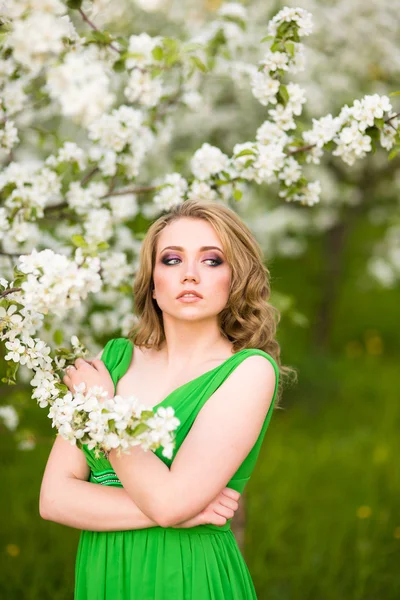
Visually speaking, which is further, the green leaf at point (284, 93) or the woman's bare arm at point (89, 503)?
the green leaf at point (284, 93)

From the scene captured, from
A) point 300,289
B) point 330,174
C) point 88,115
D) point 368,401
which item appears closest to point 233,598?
point 88,115

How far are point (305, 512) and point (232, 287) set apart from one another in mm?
3226

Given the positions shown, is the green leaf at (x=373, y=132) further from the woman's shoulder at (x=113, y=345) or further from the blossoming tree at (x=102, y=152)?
the woman's shoulder at (x=113, y=345)

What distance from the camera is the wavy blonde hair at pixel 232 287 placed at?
2318mm

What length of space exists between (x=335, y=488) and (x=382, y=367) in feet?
11.7

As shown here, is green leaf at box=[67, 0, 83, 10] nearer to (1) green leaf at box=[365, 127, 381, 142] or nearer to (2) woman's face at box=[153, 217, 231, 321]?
(2) woman's face at box=[153, 217, 231, 321]

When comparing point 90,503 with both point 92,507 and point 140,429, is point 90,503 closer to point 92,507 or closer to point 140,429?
point 92,507

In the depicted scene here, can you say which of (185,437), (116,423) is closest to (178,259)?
(185,437)

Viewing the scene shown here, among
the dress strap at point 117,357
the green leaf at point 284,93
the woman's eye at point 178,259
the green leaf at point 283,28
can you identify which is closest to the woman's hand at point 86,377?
the dress strap at point 117,357

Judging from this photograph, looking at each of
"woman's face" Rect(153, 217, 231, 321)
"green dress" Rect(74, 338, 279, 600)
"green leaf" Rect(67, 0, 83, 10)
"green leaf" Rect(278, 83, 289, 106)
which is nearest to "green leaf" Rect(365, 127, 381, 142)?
"green leaf" Rect(278, 83, 289, 106)

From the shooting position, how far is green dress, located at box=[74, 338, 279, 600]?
2.13 metres

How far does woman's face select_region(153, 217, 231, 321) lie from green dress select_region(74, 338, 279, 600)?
19cm

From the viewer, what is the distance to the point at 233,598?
7.27ft

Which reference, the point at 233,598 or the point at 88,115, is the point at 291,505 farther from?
the point at 88,115
